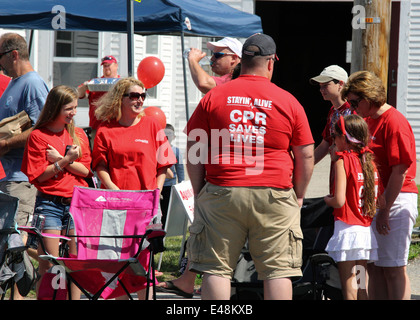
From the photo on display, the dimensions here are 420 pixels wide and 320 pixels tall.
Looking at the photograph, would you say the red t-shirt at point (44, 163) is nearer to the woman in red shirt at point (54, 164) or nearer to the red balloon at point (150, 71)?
the woman in red shirt at point (54, 164)

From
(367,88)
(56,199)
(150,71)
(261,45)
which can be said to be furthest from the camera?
(150,71)

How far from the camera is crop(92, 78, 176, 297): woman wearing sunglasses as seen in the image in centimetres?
484

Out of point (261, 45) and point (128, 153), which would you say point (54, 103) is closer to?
point (128, 153)

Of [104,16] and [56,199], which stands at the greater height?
[104,16]

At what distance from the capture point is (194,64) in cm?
532

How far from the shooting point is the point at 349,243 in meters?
4.29

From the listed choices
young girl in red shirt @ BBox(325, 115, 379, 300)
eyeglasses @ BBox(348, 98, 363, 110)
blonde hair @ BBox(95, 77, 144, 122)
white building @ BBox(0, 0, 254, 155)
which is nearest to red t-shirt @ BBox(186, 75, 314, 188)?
young girl in red shirt @ BBox(325, 115, 379, 300)

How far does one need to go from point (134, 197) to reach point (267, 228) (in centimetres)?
126

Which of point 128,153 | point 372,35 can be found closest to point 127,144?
point 128,153

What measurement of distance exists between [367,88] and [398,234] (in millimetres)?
1000

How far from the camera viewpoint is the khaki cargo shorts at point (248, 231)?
374 centimetres

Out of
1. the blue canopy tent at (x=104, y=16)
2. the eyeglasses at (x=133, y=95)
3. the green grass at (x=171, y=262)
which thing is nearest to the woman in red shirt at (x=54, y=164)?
the eyeglasses at (x=133, y=95)

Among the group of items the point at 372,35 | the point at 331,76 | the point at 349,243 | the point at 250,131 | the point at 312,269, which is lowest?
the point at 312,269

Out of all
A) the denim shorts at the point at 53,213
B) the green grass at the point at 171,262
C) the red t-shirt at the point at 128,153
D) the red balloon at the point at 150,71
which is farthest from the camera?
the red balloon at the point at 150,71
